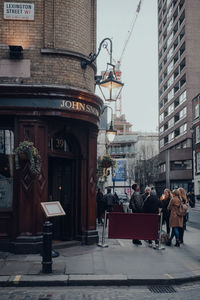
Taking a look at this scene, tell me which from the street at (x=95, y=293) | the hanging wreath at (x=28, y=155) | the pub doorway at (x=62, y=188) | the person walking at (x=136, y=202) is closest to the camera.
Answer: the street at (x=95, y=293)

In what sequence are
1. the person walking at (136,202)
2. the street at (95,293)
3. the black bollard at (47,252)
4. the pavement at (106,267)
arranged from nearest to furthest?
the street at (95,293) < the pavement at (106,267) < the black bollard at (47,252) < the person walking at (136,202)

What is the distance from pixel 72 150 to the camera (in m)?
12.6

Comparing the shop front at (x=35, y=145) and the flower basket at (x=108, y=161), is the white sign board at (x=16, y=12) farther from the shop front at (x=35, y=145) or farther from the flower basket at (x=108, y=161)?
the flower basket at (x=108, y=161)

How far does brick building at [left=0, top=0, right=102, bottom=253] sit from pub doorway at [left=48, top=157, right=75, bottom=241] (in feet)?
0.10

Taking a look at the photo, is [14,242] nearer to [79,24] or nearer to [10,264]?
[10,264]

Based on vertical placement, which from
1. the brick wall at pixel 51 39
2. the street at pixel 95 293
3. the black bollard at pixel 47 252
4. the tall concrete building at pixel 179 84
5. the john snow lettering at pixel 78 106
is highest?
the tall concrete building at pixel 179 84

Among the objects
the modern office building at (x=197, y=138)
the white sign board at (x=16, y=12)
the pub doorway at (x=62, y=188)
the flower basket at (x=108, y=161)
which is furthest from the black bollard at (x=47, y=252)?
the modern office building at (x=197, y=138)

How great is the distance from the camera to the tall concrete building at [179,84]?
201 ft

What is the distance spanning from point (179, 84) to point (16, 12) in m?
57.2

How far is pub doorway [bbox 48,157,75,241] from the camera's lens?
12688mm

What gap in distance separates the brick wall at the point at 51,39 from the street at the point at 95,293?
604cm

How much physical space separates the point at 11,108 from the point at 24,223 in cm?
313

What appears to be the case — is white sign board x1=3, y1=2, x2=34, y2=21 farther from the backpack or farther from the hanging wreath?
the backpack

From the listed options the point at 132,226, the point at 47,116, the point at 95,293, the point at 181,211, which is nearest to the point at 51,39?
the point at 47,116
